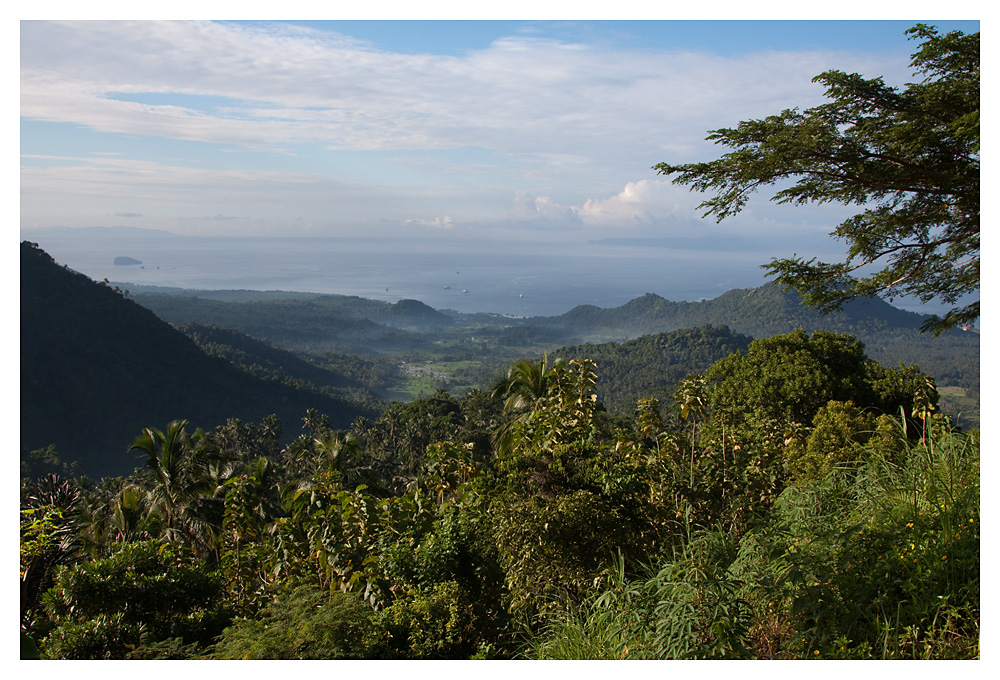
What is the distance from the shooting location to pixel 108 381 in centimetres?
6894

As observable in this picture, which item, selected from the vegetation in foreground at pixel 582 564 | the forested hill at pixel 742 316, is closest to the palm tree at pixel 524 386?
the vegetation in foreground at pixel 582 564

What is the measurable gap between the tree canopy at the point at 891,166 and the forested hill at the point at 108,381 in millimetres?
70057

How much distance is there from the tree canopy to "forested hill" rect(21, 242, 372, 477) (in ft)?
230

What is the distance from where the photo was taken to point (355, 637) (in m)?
3.70

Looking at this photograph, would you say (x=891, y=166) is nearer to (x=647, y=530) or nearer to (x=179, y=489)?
(x=647, y=530)

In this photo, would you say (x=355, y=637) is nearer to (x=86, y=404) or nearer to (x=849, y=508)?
(x=849, y=508)

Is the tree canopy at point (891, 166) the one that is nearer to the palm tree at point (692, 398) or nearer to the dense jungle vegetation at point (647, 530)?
the dense jungle vegetation at point (647, 530)

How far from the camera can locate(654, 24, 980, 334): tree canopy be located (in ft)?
15.2

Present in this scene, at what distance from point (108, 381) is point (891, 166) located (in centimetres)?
8085

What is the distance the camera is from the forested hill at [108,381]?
64062 mm

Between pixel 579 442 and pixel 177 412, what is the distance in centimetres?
7739

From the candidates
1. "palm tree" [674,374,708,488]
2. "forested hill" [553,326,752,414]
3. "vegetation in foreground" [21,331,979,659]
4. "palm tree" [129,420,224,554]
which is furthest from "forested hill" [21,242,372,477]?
"palm tree" [674,374,708,488]

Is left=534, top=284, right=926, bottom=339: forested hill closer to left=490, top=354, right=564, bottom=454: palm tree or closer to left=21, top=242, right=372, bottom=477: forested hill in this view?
left=21, top=242, right=372, bottom=477: forested hill
